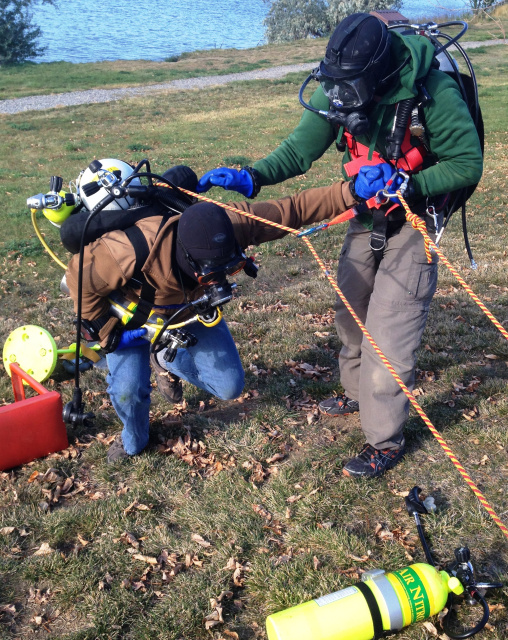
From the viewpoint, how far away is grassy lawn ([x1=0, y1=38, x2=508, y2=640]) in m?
3.42

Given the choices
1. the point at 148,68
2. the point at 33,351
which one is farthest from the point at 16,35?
the point at 33,351

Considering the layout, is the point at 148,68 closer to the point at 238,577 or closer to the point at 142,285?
the point at 142,285

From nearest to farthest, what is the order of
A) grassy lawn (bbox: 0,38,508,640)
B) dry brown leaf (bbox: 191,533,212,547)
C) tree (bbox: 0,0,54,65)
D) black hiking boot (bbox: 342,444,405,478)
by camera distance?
grassy lawn (bbox: 0,38,508,640) < dry brown leaf (bbox: 191,533,212,547) < black hiking boot (bbox: 342,444,405,478) < tree (bbox: 0,0,54,65)

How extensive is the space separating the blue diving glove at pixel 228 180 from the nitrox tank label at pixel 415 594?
264cm

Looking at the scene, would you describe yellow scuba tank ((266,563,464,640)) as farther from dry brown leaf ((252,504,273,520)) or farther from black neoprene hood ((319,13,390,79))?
black neoprene hood ((319,13,390,79))

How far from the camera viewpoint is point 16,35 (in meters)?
39.1

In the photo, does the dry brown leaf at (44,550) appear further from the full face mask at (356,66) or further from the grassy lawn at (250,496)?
the full face mask at (356,66)

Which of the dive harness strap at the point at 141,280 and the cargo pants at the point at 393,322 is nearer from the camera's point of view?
the dive harness strap at the point at 141,280

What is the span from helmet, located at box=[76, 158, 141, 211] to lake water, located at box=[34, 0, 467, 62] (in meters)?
41.2

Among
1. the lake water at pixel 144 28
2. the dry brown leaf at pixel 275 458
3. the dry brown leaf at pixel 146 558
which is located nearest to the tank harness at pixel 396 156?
the dry brown leaf at pixel 275 458

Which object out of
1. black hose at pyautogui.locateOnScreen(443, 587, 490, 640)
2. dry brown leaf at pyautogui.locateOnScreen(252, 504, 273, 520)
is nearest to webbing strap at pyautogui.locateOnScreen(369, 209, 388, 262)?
dry brown leaf at pyautogui.locateOnScreen(252, 504, 273, 520)

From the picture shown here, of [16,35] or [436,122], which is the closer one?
[436,122]

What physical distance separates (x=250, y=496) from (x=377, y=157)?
247cm

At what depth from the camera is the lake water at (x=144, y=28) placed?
4481cm
